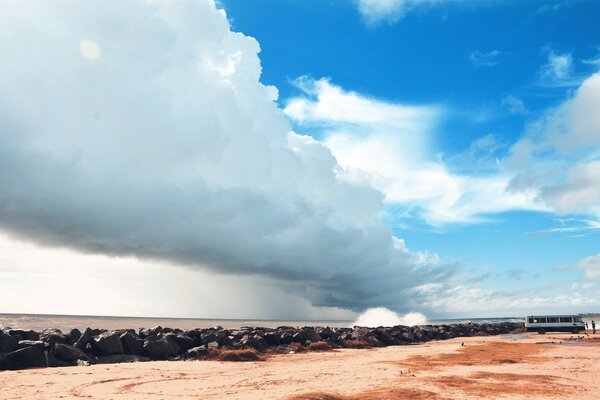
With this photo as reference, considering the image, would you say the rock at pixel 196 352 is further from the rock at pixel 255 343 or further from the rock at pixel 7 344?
the rock at pixel 7 344

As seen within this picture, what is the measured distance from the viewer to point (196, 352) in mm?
31859

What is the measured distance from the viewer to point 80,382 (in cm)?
2030

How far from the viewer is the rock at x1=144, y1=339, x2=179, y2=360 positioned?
31.1 meters

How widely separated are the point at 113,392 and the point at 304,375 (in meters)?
8.79

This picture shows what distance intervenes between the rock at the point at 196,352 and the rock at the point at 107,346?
4274mm

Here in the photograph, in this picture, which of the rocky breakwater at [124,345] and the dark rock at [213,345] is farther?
the dark rock at [213,345]

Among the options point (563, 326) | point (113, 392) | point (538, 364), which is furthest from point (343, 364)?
A: point (563, 326)

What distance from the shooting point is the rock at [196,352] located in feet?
103

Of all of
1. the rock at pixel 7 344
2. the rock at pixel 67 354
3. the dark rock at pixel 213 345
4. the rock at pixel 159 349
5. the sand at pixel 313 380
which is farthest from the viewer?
the dark rock at pixel 213 345

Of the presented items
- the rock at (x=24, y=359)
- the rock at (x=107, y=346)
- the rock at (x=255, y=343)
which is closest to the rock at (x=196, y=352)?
the rock at (x=255, y=343)

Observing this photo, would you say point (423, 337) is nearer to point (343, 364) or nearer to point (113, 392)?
point (343, 364)

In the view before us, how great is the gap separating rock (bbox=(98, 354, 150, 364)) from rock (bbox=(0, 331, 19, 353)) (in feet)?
15.5

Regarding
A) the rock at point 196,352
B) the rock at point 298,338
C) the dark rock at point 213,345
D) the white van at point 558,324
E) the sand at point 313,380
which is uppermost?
the white van at point 558,324

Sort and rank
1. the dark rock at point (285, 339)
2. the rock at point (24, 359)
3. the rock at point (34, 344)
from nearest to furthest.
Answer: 1. the rock at point (24, 359)
2. the rock at point (34, 344)
3. the dark rock at point (285, 339)
